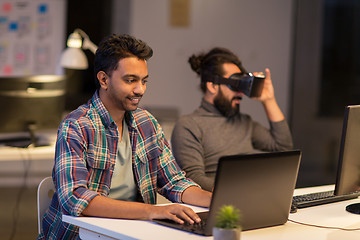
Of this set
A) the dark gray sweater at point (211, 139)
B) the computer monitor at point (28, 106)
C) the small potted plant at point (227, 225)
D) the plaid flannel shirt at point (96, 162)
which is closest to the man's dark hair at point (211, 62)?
the dark gray sweater at point (211, 139)

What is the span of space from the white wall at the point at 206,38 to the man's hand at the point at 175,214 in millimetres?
2844

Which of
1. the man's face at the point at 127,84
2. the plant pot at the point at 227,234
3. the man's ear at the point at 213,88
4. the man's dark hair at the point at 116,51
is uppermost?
the man's dark hair at the point at 116,51

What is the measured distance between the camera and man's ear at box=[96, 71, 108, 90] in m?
2.14

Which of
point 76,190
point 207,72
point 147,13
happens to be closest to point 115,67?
point 76,190

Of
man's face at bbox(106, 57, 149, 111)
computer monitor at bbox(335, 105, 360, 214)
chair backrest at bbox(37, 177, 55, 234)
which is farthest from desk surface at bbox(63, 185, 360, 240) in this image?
man's face at bbox(106, 57, 149, 111)

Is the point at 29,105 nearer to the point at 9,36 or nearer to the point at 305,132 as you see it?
the point at 9,36

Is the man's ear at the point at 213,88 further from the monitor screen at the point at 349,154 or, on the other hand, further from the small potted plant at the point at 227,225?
the small potted plant at the point at 227,225

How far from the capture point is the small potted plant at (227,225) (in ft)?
4.66

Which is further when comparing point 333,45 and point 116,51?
point 333,45

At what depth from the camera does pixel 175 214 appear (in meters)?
1.80

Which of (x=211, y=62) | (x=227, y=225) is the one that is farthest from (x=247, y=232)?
(x=211, y=62)

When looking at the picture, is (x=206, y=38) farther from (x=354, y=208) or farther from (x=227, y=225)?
(x=227, y=225)

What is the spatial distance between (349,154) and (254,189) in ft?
1.62

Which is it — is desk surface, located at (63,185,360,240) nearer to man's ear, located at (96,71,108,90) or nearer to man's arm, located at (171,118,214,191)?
man's ear, located at (96,71,108,90)
